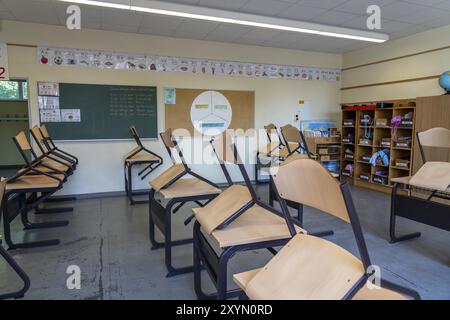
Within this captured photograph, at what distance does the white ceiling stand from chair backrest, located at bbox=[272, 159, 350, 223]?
3383mm

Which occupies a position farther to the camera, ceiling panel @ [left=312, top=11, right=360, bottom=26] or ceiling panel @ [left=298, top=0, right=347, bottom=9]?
ceiling panel @ [left=312, top=11, right=360, bottom=26]

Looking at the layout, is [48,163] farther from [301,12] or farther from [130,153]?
[301,12]

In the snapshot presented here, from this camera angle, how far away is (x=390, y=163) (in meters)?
5.41

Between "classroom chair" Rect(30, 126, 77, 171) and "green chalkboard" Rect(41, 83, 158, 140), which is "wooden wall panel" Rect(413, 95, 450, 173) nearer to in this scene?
"green chalkboard" Rect(41, 83, 158, 140)

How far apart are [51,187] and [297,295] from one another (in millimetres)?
2850

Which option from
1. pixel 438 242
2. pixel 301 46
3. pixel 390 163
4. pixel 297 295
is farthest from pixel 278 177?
pixel 301 46

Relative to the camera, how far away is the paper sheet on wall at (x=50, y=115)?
4.91 m

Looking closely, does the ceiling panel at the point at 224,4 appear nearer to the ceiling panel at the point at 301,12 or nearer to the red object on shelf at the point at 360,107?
the ceiling panel at the point at 301,12

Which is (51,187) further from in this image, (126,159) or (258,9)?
(258,9)

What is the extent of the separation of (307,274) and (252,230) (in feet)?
1.47

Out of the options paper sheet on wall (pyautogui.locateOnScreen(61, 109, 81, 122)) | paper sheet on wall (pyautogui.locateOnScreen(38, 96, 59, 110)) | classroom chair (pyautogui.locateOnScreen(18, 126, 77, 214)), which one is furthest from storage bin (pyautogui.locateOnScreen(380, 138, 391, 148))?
paper sheet on wall (pyautogui.locateOnScreen(38, 96, 59, 110))

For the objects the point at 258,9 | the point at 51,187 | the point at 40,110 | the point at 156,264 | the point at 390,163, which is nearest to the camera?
the point at 156,264

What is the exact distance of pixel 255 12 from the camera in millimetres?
4375

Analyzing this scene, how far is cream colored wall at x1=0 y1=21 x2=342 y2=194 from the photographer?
15.7 ft
